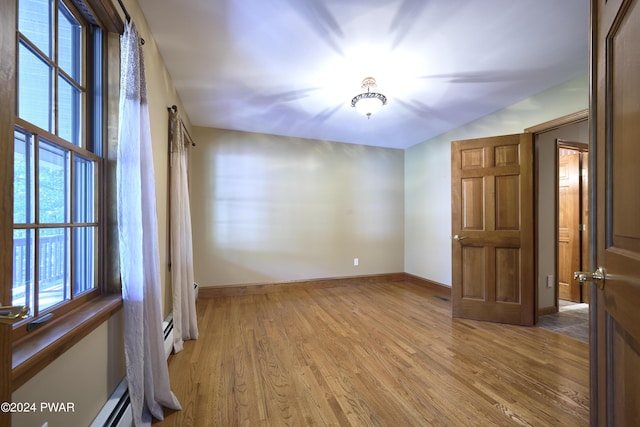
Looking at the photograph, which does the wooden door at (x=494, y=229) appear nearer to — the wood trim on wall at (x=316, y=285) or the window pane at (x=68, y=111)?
the wood trim on wall at (x=316, y=285)

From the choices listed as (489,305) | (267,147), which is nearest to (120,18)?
(267,147)

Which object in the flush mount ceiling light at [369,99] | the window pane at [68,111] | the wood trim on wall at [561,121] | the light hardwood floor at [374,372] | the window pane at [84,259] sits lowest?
the light hardwood floor at [374,372]

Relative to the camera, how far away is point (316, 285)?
3.92 m

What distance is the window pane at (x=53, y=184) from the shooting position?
3.07ft

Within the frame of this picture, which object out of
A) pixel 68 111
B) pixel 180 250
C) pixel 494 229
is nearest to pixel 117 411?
pixel 180 250

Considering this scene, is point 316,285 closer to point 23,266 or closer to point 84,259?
point 84,259

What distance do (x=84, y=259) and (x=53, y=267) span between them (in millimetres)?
200

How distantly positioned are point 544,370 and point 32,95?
3299 mm

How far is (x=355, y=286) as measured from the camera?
407cm

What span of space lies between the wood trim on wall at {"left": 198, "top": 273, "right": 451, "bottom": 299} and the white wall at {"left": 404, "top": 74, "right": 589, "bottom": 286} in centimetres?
11

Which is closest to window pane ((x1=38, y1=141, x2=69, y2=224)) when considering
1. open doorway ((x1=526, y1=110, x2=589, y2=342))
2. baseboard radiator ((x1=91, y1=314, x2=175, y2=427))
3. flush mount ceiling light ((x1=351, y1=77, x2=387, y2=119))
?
baseboard radiator ((x1=91, y1=314, x2=175, y2=427))

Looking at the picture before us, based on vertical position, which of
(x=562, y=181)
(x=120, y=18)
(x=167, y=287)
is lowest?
(x=167, y=287)

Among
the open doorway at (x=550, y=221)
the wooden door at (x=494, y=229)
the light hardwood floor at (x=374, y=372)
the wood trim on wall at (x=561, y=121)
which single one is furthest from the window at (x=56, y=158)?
the open doorway at (x=550, y=221)

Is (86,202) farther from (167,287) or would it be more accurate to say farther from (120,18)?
(167,287)
